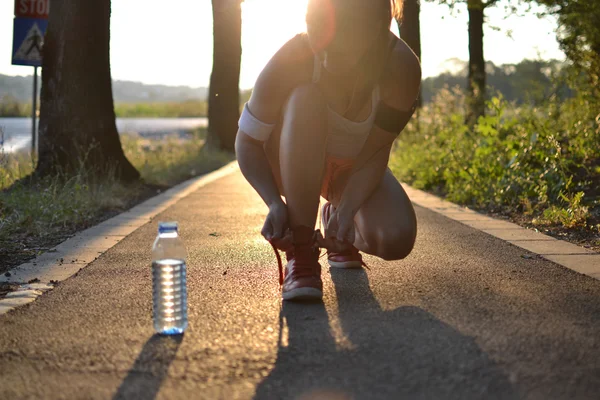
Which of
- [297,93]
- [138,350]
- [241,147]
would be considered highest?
[297,93]

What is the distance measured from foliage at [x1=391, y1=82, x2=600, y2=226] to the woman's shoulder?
2996mm

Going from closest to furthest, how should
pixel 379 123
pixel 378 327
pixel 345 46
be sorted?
pixel 378 327 < pixel 345 46 < pixel 379 123

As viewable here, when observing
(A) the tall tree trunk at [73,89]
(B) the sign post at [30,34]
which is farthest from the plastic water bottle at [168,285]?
(B) the sign post at [30,34]

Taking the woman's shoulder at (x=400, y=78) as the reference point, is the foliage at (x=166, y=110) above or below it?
above

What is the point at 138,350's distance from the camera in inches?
133

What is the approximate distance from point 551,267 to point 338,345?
2236 mm

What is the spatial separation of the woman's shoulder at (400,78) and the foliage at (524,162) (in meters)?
3.00

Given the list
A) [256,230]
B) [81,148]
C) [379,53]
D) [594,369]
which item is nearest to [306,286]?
[379,53]

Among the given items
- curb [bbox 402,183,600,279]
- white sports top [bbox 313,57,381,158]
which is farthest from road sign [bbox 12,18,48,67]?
white sports top [bbox 313,57,381,158]

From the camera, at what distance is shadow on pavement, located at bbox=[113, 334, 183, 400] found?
286 centimetres

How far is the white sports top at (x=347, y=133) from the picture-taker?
4375 millimetres

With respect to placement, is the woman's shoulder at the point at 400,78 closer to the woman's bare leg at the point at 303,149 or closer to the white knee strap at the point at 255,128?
the woman's bare leg at the point at 303,149

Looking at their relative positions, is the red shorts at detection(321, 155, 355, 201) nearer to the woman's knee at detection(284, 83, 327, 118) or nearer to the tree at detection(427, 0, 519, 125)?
the woman's knee at detection(284, 83, 327, 118)

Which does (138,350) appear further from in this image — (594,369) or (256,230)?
(256,230)
